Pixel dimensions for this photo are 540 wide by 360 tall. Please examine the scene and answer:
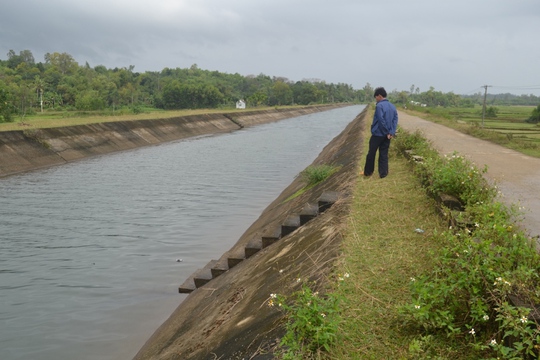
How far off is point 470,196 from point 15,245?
9.45 m

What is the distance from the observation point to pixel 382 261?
4.99 m

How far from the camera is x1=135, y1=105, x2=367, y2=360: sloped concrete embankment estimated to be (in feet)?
15.0

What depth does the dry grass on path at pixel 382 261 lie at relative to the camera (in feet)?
11.7

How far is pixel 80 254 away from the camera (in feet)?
33.4

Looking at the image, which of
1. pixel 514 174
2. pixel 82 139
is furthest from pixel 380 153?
pixel 82 139

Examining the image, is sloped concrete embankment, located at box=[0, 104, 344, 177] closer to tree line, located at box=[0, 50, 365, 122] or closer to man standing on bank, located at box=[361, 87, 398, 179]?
tree line, located at box=[0, 50, 365, 122]

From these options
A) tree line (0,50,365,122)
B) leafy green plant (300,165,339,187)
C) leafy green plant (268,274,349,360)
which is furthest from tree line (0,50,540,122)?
leafy green plant (268,274,349,360)

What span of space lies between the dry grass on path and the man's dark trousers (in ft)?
2.80

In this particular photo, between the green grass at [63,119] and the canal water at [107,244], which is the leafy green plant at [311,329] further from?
the green grass at [63,119]

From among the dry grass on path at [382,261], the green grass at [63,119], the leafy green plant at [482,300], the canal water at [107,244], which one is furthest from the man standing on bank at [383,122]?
the green grass at [63,119]

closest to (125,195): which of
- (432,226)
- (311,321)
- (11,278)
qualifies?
(11,278)

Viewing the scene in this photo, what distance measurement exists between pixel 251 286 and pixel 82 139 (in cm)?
2626

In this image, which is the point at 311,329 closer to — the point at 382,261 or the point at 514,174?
the point at 382,261

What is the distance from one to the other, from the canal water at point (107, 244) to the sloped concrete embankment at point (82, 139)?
1.73 metres
